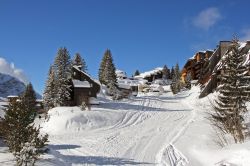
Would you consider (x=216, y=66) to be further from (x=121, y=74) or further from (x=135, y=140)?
(x=121, y=74)

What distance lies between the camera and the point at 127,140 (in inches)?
1117

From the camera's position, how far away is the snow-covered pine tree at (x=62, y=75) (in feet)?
182

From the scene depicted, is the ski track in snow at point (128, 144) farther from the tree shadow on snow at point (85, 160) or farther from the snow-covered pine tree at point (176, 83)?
the snow-covered pine tree at point (176, 83)

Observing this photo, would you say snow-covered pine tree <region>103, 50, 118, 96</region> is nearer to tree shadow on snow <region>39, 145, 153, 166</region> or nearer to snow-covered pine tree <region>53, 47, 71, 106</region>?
snow-covered pine tree <region>53, 47, 71, 106</region>

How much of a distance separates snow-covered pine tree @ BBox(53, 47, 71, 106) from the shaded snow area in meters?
7.46

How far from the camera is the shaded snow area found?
1921 cm

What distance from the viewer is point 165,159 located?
821 inches

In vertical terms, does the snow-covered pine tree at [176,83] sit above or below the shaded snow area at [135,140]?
above

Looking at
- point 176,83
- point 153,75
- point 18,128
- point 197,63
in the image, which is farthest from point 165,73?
point 18,128

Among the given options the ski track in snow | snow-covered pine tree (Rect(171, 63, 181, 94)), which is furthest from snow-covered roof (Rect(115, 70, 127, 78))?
the ski track in snow

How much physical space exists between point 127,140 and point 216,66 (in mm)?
35327

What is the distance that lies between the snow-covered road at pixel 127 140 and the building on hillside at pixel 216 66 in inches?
437

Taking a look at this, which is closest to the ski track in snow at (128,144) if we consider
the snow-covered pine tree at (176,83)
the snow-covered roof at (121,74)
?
the snow-covered pine tree at (176,83)

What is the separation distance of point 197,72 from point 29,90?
40.3m
